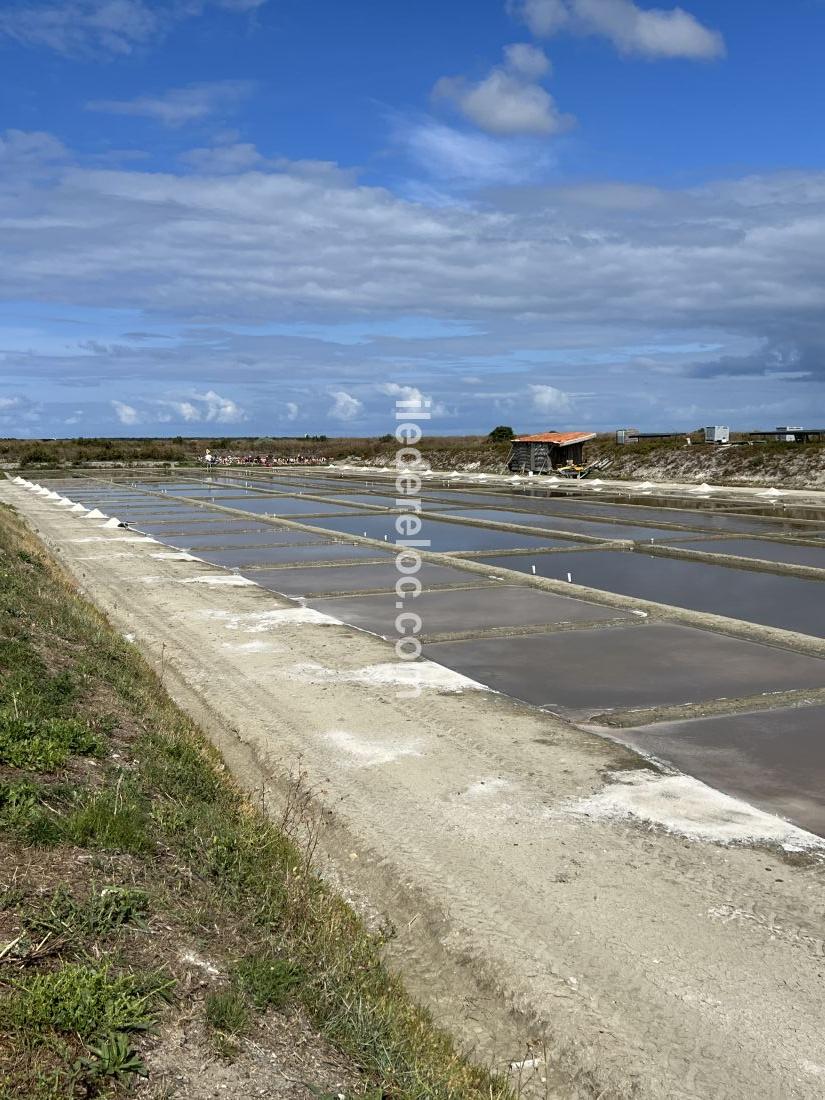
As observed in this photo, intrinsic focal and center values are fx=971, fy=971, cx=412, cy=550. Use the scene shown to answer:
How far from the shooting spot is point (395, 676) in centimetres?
1143

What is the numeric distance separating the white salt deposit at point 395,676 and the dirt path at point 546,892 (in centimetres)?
16

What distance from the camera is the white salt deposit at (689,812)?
22.7 ft

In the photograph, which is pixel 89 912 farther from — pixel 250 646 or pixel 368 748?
pixel 250 646

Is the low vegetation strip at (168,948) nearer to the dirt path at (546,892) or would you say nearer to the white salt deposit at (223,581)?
the dirt path at (546,892)

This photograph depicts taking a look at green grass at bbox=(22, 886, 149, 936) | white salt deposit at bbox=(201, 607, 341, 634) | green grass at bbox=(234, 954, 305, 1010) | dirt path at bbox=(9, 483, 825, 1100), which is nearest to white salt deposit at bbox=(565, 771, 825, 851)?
dirt path at bbox=(9, 483, 825, 1100)

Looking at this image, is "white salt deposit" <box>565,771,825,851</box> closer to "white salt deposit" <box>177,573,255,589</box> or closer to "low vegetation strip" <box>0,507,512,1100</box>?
"low vegetation strip" <box>0,507,512,1100</box>

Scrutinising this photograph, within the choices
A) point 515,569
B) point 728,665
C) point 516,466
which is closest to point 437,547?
point 515,569

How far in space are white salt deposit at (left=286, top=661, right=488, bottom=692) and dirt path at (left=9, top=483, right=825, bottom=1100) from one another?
6.1 inches

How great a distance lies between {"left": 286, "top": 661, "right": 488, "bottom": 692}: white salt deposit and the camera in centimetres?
1105

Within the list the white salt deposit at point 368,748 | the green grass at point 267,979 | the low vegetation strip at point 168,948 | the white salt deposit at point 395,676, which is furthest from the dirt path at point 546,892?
the green grass at point 267,979

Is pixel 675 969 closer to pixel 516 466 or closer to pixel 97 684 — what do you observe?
pixel 97 684

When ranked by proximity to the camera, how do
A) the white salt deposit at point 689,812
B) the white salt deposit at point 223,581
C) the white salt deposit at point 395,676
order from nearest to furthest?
1. the white salt deposit at point 689,812
2. the white salt deposit at point 395,676
3. the white salt deposit at point 223,581

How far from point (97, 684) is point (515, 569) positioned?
12.7 m

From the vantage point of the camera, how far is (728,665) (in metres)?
12.2
